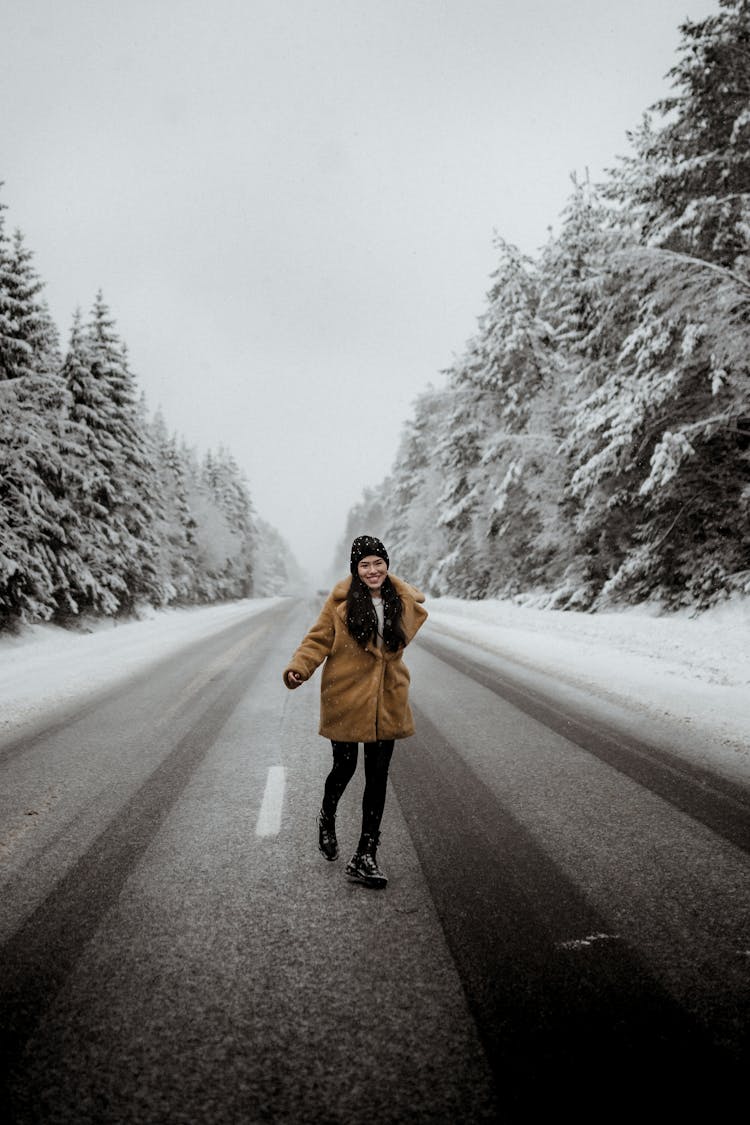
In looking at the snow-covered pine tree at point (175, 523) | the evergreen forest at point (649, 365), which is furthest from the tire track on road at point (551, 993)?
the snow-covered pine tree at point (175, 523)

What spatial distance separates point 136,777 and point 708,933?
13.9ft

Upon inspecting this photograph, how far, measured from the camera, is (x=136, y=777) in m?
4.89

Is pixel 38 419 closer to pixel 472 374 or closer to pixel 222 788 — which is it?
pixel 222 788

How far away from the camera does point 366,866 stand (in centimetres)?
321

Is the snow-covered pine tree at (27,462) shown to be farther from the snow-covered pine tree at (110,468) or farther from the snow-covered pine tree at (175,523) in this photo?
the snow-covered pine tree at (175,523)

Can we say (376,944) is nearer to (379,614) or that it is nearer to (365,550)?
(379,614)

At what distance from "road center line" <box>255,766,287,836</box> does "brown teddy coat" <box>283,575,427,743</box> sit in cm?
101

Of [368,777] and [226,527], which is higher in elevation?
[226,527]

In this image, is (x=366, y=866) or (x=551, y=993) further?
(x=366, y=866)

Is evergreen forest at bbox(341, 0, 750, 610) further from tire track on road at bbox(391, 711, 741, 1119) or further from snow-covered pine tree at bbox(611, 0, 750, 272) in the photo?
tire track on road at bbox(391, 711, 741, 1119)

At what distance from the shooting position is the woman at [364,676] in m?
3.33

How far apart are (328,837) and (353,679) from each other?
102cm

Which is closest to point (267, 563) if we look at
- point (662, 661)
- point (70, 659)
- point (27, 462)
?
point (27, 462)

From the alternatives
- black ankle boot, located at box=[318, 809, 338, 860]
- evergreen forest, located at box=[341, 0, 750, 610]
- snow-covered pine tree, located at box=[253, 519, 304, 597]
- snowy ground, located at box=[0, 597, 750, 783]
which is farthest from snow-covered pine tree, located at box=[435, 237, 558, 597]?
snow-covered pine tree, located at box=[253, 519, 304, 597]
